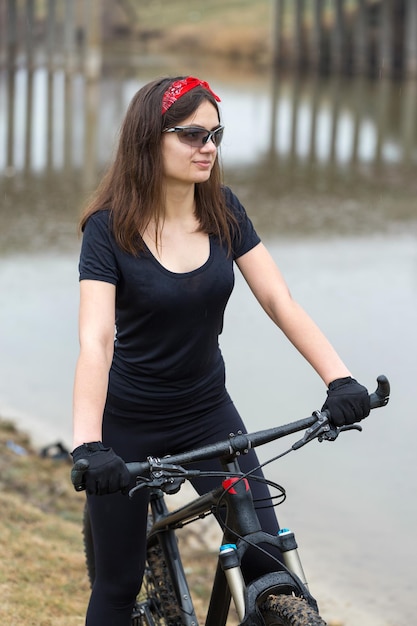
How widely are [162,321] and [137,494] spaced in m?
0.50

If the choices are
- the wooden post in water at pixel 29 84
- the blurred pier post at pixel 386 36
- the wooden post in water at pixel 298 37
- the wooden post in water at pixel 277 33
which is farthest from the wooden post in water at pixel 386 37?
Answer: the wooden post in water at pixel 29 84

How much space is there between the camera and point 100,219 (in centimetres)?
288

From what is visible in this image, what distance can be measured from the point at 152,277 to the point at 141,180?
0.29m

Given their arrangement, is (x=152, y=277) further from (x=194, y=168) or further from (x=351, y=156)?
(x=351, y=156)

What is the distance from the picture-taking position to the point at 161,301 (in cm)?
281

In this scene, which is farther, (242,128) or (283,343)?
(242,128)

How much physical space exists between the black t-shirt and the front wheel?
613 mm

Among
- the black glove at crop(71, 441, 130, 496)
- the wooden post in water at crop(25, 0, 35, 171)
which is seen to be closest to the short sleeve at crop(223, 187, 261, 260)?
the black glove at crop(71, 441, 130, 496)

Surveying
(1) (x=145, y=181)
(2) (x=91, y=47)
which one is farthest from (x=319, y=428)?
(2) (x=91, y=47)

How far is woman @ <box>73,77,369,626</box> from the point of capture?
9.23 ft

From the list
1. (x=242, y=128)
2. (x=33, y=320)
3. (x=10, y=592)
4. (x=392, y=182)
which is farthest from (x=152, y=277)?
(x=242, y=128)

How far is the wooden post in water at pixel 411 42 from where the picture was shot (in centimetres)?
3566

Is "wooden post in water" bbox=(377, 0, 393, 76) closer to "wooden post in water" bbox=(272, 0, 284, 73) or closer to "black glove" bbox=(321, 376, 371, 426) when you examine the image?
"wooden post in water" bbox=(272, 0, 284, 73)

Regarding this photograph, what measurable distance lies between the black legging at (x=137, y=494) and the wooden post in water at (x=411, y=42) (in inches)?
1364
